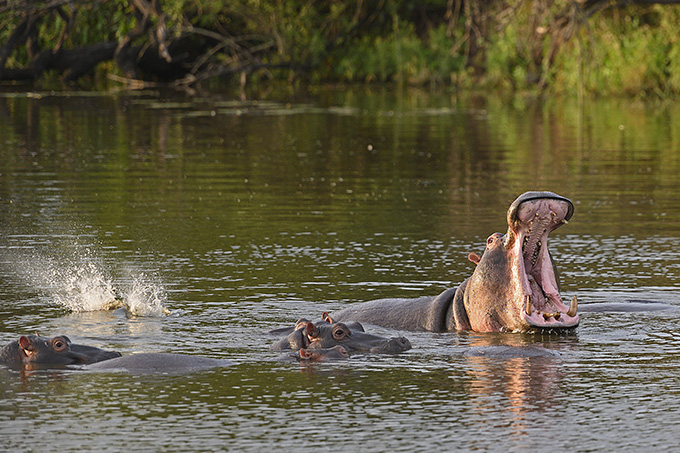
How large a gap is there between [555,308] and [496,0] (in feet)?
93.3

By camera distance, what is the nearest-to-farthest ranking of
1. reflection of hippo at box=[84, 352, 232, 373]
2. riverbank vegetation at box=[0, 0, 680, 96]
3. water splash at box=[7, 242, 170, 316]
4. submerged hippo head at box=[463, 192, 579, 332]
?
reflection of hippo at box=[84, 352, 232, 373]
submerged hippo head at box=[463, 192, 579, 332]
water splash at box=[7, 242, 170, 316]
riverbank vegetation at box=[0, 0, 680, 96]

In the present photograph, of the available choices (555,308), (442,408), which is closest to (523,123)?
(555,308)

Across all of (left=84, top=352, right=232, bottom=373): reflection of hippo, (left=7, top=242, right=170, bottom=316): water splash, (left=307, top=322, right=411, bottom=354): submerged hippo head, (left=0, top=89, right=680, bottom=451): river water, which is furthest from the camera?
(left=7, top=242, right=170, bottom=316): water splash

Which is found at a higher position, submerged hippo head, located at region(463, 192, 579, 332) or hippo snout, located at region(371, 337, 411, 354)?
submerged hippo head, located at region(463, 192, 579, 332)

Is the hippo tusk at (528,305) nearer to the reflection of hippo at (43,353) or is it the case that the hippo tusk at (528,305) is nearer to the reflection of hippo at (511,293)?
the reflection of hippo at (511,293)

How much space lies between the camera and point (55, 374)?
21.4 ft

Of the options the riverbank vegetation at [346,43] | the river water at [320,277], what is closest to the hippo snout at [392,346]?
the river water at [320,277]

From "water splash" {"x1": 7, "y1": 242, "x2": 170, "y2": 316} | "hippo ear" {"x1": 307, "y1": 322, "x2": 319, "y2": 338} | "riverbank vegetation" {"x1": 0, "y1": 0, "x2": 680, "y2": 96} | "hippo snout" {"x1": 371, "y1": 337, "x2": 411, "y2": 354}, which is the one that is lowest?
"hippo snout" {"x1": 371, "y1": 337, "x2": 411, "y2": 354}

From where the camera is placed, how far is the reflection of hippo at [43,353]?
669 centimetres

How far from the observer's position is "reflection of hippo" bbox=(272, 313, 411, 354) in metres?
6.95

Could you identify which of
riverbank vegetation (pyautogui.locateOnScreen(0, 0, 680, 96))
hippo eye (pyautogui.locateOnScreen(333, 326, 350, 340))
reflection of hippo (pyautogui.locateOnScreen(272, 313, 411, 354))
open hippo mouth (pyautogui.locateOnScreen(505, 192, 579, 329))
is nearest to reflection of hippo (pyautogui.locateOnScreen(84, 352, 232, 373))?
reflection of hippo (pyautogui.locateOnScreen(272, 313, 411, 354))

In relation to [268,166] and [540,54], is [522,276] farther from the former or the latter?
[540,54]

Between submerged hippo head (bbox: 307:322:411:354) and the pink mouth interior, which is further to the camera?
the pink mouth interior

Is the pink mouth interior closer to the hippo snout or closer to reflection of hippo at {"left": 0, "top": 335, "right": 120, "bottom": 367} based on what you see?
the hippo snout
